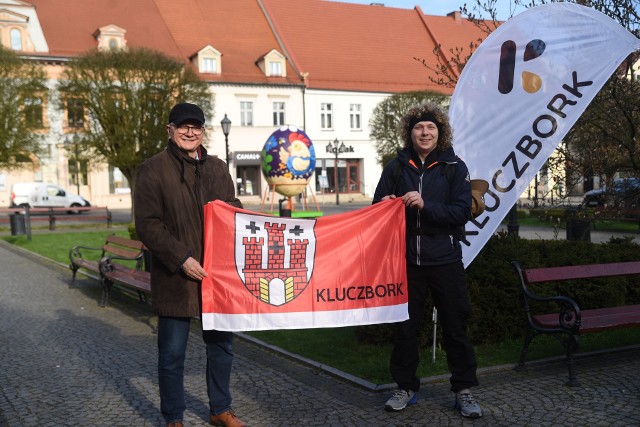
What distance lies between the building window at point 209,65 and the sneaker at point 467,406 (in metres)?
45.0

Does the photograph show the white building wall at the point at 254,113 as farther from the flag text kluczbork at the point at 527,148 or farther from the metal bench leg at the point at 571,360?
the metal bench leg at the point at 571,360

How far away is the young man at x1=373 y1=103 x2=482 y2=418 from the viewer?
196 inches

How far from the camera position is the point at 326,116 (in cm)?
5256

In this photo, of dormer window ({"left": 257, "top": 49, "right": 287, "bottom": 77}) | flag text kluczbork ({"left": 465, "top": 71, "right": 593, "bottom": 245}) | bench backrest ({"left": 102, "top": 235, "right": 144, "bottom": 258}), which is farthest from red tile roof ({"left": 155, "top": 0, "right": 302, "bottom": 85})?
flag text kluczbork ({"left": 465, "top": 71, "right": 593, "bottom": 245})

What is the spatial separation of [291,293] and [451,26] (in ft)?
196

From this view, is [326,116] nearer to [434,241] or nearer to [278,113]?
[278,113]

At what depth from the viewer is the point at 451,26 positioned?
6091 centimetres

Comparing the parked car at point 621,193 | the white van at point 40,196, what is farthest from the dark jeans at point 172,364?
the white van at point 40,196

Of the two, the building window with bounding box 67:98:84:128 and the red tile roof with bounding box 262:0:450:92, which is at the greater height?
the red tile roof with bounding box 262:0:450:92

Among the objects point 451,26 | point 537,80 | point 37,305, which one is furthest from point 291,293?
point 451,26

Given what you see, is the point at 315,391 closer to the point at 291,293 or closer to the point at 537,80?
the point at 291,293

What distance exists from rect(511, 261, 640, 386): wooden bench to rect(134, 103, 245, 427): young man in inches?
115

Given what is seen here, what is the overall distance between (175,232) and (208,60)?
45.2 m

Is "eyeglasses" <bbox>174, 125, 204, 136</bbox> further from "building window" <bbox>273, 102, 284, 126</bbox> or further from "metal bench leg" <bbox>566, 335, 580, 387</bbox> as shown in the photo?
"building window" <bbox>273, 102, 284, 126</bbox>
